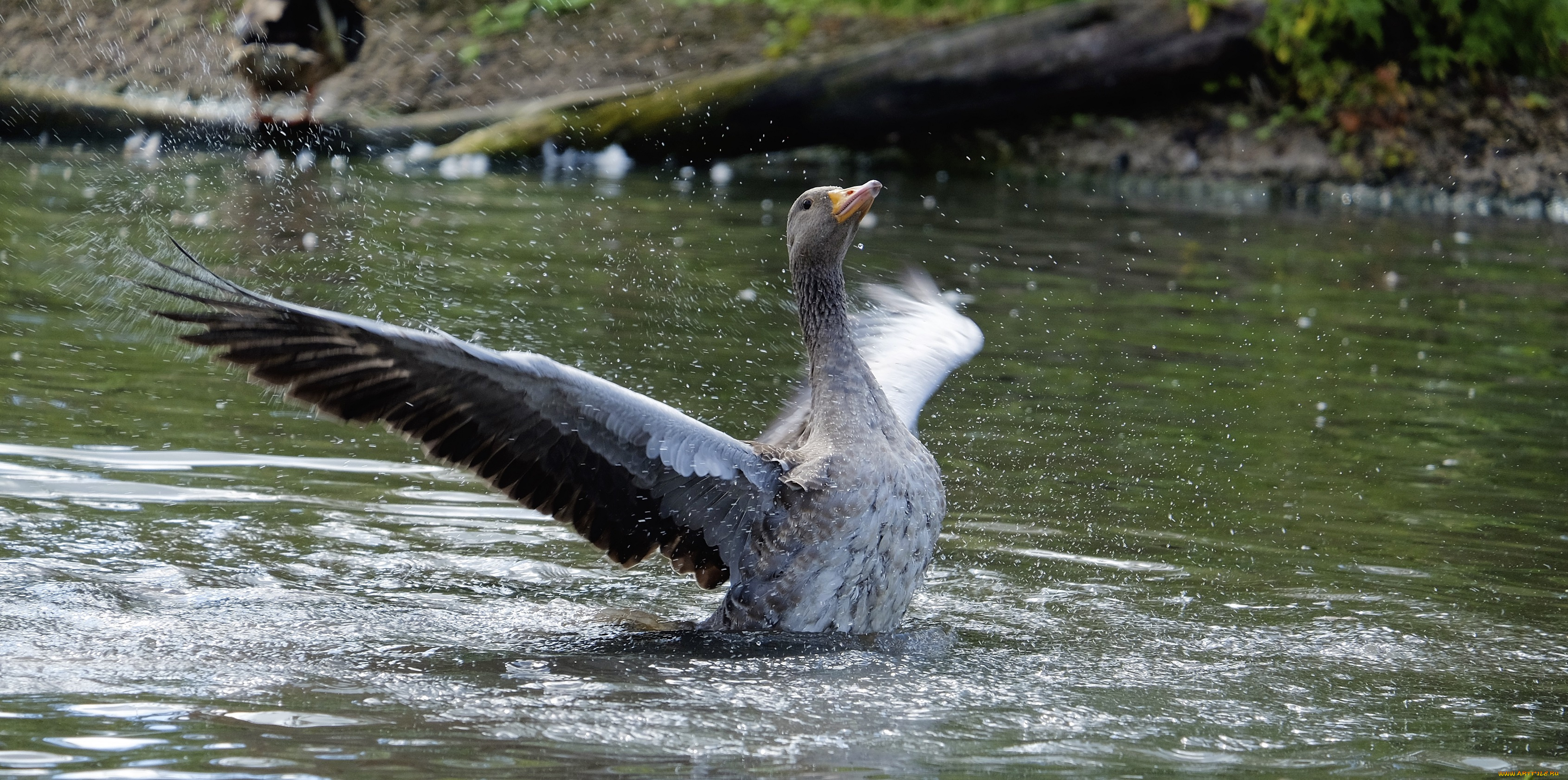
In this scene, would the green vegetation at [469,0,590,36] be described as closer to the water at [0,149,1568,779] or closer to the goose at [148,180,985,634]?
the water at [0,149,1568,779]

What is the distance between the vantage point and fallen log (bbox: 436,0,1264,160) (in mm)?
16359

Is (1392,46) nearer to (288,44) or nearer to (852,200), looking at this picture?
(288,44)

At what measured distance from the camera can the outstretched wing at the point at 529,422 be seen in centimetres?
433

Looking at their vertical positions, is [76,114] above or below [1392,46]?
below

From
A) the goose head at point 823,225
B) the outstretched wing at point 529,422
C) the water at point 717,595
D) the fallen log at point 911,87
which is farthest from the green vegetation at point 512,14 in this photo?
the outstretched wing at point 529,422

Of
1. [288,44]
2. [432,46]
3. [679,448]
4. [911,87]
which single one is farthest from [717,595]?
[432,46]

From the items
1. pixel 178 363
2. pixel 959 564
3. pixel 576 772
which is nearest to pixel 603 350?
pixel 178 363

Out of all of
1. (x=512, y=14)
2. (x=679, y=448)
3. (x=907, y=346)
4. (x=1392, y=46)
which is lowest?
(x=679, y=448)

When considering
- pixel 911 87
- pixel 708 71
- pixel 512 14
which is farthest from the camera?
pixel 512 14

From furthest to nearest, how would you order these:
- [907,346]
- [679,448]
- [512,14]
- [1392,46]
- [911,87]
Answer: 1. [512,14]
2. [1392,46]
3. [911,87]
4. [907,346]
5. [679,448]

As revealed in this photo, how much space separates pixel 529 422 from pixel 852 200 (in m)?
1.33

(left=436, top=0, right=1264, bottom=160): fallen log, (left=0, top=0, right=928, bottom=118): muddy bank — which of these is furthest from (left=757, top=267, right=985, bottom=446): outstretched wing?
(left=0, top=0, right=928, bottom=118): muddy bank

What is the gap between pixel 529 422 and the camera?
4.69 m

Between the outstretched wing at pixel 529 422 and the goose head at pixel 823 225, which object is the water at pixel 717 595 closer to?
the outstretched wing at pixel 529 422
